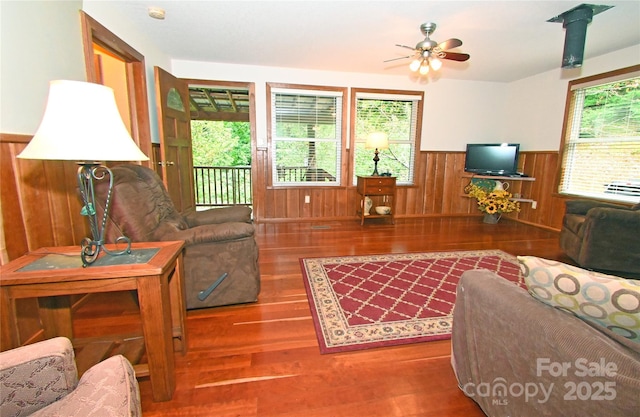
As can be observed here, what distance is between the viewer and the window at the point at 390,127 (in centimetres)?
474

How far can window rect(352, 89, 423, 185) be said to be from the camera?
4.74 metres

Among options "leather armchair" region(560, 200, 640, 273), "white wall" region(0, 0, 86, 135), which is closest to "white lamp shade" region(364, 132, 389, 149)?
"leather armchair" region(560, 200, 640, 273)

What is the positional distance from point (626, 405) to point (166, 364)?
1.55 metres

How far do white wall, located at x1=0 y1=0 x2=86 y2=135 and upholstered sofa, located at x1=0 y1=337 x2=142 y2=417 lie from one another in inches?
52.3

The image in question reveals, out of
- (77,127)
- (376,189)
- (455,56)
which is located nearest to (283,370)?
(77,127)

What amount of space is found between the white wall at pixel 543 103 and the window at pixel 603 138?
0.12 meters

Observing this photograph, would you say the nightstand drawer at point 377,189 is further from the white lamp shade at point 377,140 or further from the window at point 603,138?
the window at point 603,138

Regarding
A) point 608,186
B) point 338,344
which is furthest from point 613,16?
point 338,344

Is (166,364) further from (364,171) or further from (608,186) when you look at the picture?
(608,186)

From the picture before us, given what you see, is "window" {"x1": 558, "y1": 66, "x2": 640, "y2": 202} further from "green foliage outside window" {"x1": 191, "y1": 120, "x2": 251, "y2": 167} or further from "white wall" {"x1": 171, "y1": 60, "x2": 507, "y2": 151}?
"green foliage outside window" {"x1": 191, "y1": 120, "x2": 251, "y2": 167}

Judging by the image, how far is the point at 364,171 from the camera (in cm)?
493

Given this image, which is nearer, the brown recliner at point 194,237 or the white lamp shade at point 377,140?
the brown recliner at point 194,237

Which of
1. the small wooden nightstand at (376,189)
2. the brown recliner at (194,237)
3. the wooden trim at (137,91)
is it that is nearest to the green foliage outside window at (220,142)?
the small wooden nightstand at (376,189)

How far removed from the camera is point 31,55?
5.31 feet
